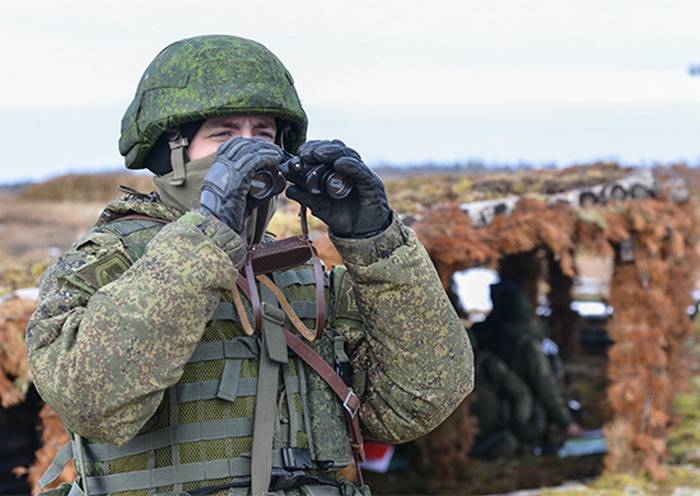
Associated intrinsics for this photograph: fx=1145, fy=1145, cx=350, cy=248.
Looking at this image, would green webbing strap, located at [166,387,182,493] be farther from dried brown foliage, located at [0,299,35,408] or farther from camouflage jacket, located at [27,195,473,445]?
dried brown foliage, located at [0,299,35,408]

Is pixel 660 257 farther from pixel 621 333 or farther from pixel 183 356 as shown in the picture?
pixel 183 356

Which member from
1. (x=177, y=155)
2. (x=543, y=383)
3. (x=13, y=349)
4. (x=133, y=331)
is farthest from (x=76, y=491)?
(x=543, y=383)

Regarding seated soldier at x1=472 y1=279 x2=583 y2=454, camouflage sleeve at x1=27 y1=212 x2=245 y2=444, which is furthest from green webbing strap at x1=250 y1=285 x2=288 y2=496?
seated soldier at x1=472 y1=279 x2=583 y2=454

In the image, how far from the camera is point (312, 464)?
3090mm

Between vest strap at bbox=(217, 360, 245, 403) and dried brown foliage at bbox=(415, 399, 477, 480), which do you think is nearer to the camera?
vest strap at bbox=(217, 360, 245, 403)

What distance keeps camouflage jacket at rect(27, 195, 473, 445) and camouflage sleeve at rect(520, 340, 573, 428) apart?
6897 millimetres

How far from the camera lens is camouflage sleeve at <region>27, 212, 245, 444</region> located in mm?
2615

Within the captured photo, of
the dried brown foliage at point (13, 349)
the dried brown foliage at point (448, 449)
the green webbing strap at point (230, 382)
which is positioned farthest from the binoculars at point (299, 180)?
the dried brown foliage at point (448, 449)

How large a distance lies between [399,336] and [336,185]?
0.46 metres

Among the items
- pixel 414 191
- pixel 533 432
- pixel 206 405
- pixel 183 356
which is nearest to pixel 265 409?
pixel 206 405

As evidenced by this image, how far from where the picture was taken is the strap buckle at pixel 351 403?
10.3 feet

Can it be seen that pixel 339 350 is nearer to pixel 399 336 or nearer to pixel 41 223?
pixel 399 336

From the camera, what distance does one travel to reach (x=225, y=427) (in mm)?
2967

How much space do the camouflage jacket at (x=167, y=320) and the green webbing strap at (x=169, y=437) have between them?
20cm
